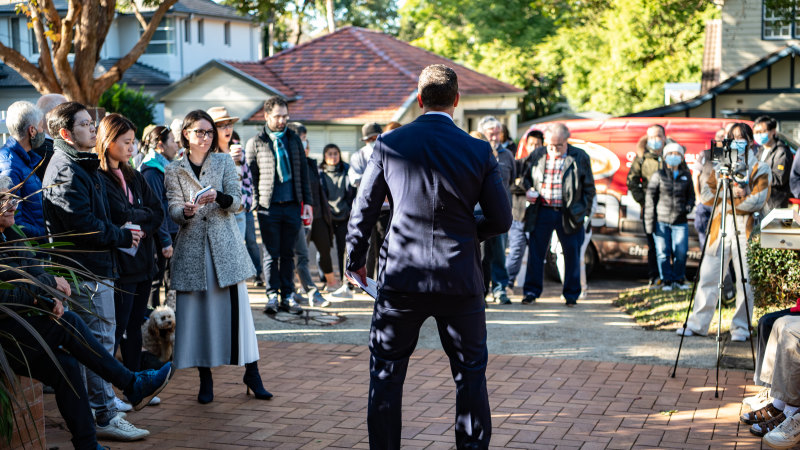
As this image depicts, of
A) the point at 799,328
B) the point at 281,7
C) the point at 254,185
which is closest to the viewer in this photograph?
the point at 799,328

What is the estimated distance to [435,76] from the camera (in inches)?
191

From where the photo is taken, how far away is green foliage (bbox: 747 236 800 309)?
7246mm

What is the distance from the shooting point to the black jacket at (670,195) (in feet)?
37.1

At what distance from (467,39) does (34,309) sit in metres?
45.2

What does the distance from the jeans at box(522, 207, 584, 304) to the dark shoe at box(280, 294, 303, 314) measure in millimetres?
2766

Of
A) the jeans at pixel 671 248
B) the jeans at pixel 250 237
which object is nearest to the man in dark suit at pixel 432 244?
the jeans at pixel 250 237

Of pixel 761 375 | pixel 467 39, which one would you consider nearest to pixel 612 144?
pixel 761 375

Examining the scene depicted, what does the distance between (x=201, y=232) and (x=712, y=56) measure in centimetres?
2958

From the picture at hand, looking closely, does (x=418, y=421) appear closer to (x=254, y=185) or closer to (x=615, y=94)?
(x=254, y=185)

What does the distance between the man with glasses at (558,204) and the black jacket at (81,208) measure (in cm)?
585

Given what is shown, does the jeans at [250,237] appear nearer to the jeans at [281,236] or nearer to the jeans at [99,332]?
the jeans at [281,236]

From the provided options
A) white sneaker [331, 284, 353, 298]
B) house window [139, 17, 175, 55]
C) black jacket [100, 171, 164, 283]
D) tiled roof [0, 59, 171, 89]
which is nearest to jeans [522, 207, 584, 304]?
white sneaker [331, 284, 353, 298]

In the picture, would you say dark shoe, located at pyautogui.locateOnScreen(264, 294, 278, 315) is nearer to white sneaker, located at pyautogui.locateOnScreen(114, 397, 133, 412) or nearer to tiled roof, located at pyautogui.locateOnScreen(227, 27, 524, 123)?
white sneaker, located at pyautogui.locateOnScreen(114, 397, 133, 412)

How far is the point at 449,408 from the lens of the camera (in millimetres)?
6676
